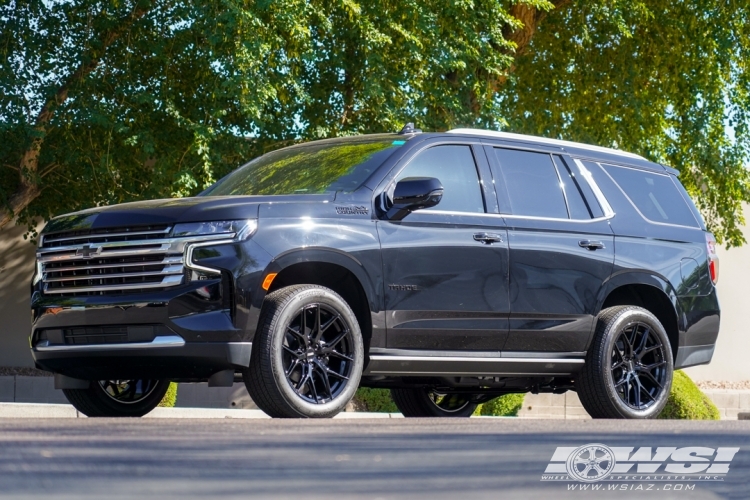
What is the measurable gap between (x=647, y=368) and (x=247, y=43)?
733 cm

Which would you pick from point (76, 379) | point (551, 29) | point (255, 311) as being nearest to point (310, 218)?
point (255, 311)

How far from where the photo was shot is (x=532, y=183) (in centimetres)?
738

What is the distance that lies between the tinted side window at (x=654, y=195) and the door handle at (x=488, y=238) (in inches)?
61.8

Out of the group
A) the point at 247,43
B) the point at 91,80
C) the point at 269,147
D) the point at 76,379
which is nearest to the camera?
the point at 76,379

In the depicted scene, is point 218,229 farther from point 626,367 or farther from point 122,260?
point 626,367

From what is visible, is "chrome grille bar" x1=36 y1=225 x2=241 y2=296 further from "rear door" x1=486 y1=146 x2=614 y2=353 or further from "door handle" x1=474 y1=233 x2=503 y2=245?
"rear door" x1=486 y1=146 x2=614 y2=353

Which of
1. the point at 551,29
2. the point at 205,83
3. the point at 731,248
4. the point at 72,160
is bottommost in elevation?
the point at 731,248

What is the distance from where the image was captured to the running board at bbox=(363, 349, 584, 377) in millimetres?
6305

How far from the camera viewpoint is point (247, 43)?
13086 mm

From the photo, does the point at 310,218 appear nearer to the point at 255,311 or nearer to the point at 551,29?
the point at 255,311

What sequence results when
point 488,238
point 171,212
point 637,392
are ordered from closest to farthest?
point 171,212, point 488,238, point 637,392

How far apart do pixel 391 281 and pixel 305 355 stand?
78 cm

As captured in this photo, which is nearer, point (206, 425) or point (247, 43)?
point (206, 425)

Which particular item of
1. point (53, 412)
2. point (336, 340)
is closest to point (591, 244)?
point (336, 340)
